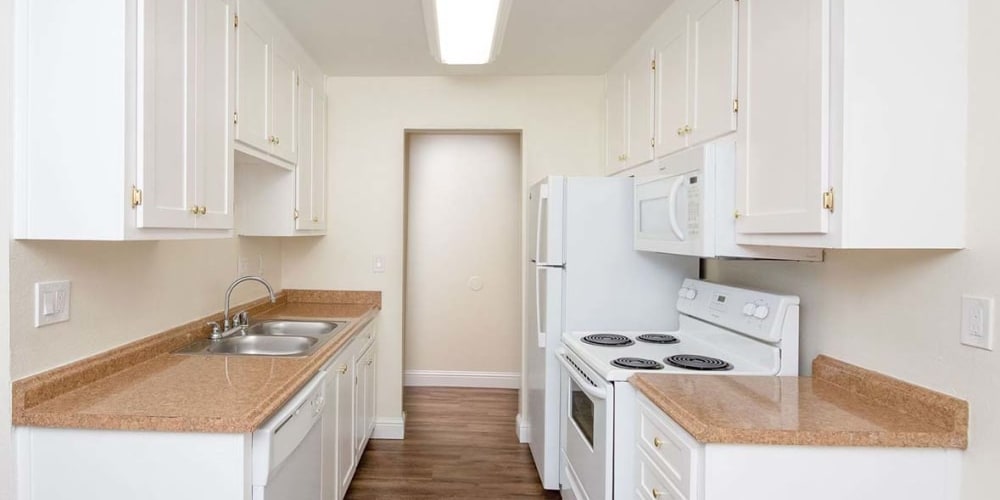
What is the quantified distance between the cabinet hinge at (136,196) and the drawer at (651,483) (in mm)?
1626

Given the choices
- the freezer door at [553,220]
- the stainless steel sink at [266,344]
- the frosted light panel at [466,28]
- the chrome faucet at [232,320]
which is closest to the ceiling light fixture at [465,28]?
the frosted light panel at [466,28]

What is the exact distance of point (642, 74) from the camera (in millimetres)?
2590

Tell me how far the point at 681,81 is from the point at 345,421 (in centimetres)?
220

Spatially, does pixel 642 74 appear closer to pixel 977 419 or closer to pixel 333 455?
pixel 977 419

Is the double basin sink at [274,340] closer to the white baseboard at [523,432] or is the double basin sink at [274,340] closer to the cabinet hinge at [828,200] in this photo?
the white baseboard at [523,432]

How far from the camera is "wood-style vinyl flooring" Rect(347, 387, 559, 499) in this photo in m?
2.71

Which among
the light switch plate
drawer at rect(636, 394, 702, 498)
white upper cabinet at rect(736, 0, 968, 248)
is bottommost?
drawer at rect(636, 394, 702, 498)

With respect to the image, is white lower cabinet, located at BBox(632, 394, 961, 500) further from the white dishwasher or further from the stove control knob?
the white dishwasher

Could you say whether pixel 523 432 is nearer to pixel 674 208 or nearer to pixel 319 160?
pixel 674 208

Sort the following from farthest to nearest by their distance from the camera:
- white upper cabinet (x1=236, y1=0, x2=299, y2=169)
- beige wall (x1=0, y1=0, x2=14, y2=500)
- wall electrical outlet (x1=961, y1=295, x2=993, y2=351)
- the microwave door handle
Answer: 1. white upper cabinet (x1=236, y1=0, x2=299, y2=169)
2. the microwave door handle
3. beige wall (x1=0, y1=0, x2=14, y2=500)
4. wall electrical outlet (x1=961, y1=295, x2=993, y2=351)

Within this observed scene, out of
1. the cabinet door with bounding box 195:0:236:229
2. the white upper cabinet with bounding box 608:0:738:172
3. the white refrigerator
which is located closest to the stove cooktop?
the white refrigerator

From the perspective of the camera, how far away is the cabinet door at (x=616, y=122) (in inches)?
112

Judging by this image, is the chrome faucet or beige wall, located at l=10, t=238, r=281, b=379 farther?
the chrome faucet

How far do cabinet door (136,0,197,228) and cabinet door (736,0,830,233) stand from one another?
176 cm
